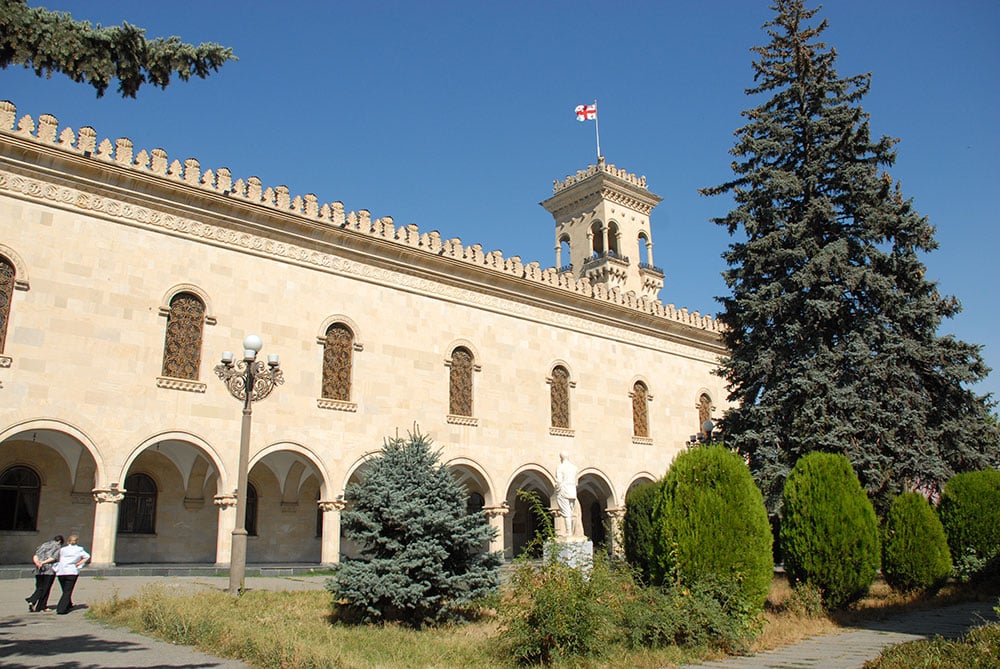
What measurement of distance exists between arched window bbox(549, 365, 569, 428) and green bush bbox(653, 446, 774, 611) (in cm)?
1304

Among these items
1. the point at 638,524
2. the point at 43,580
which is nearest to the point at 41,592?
the point at 43,580

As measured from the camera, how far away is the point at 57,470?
16719mm

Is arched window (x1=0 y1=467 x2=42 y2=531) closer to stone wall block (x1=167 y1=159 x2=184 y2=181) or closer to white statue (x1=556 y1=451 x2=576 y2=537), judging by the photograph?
stone wall block (x1=167 y1=159 x2=184 y2=181)

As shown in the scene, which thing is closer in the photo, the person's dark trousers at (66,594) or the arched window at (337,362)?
the person's dark trousers at (66,594)

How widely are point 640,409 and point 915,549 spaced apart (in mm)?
13100

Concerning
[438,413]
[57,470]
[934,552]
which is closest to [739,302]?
[934,552]

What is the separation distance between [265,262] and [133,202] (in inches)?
122

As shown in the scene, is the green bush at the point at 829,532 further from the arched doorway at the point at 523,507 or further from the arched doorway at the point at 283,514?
the arched doorway at the point at 283,514

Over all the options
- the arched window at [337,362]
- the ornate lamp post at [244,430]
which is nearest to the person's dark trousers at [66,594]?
the ornate lamp post at [244,430]

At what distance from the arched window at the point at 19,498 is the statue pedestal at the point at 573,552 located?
11685 mm

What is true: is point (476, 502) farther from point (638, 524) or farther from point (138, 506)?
point (138, 506)

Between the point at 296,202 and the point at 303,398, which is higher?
the point at 296,202

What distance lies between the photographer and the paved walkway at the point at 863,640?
798 centimetres

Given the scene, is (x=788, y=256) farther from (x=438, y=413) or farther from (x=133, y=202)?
(x=133, y=202)
